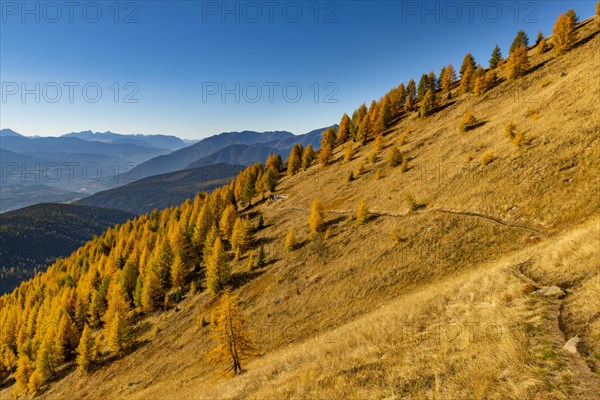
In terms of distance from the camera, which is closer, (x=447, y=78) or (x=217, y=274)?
(x=217, y=274)

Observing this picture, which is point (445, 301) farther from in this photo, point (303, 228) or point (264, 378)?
point (303, 228)

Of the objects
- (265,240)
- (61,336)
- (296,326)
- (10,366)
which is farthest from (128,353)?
(10,366)

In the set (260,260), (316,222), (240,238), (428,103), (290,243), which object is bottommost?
(260,260)

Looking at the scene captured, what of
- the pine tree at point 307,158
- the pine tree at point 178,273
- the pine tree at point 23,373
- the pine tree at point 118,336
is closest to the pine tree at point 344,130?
the pine tree at point 307,158

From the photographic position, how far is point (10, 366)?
7619cm

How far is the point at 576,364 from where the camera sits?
8.98 metres

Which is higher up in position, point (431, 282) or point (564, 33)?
point (564, 33)

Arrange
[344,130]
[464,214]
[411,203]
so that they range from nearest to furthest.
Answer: [464,214] < [411,203] < [344,130]

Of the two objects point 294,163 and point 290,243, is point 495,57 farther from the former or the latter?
point 290,243

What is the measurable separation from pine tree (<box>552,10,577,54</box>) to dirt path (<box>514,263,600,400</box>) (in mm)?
105998

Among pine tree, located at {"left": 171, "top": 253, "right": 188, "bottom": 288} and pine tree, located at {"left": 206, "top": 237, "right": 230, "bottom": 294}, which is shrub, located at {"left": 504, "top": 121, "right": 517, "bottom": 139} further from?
pine tree, located at {"left": 171, "top": 253, "right": 188, "bottom": 288}

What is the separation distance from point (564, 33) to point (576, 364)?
368ft

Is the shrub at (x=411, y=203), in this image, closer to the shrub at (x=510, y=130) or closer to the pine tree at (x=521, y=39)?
the shrub at (x=510, y=130)

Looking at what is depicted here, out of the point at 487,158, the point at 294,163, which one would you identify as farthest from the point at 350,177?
the point at 294,163
